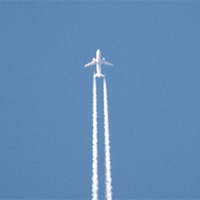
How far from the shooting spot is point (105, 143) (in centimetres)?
11150

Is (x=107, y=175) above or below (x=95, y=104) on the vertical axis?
below

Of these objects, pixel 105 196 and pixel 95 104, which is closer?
pixel 105 196

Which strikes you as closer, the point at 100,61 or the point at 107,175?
the point at 107,175

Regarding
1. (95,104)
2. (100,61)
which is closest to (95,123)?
(95,104)

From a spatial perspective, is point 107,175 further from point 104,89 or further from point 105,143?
point 104,89

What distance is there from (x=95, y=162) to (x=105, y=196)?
880 cm

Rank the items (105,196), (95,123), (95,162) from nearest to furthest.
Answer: (105,196)
(95,162)
(95,123)

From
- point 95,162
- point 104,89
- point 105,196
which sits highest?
point 104,89

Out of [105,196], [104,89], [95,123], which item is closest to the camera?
[105,196]

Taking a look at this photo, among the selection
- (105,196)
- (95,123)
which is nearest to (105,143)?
(95,123)

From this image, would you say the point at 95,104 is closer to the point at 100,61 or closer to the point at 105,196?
the point at 100,61

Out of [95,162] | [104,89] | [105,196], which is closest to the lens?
[105,196]

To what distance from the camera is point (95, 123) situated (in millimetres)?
114438

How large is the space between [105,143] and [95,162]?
19.3ft
